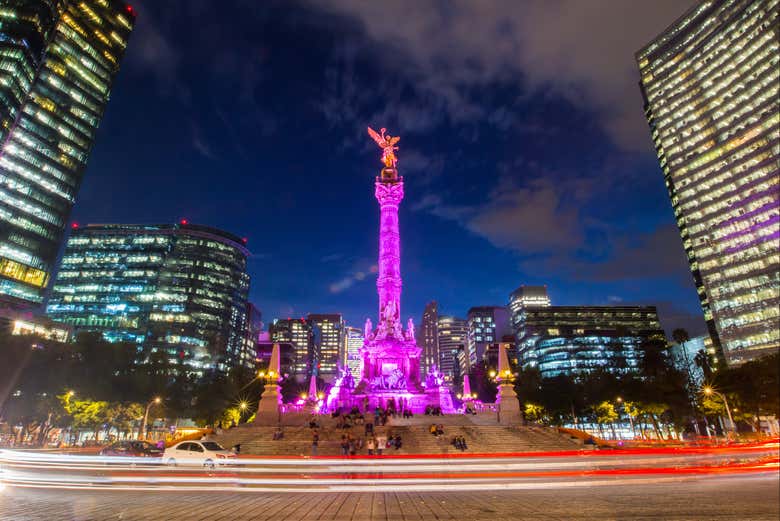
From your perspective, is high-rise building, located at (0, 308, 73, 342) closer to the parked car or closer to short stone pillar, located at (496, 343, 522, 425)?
the parked car

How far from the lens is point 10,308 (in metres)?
76.6

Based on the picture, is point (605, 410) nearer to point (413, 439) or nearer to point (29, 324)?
point (413, 439)

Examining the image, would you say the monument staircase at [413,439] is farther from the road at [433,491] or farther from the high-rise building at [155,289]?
the high-rise building at [155,289]

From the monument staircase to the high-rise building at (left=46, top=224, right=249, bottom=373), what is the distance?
8728cm

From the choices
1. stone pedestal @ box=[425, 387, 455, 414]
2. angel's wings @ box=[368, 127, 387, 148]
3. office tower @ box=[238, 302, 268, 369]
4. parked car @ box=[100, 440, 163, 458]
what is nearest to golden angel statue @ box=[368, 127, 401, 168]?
angel's wings @ box=[368, 127, 387, 148]

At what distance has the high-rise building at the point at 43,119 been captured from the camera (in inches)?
2980

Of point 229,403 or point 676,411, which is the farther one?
point 229,403

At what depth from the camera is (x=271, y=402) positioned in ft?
110

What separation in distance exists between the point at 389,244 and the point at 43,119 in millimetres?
79492

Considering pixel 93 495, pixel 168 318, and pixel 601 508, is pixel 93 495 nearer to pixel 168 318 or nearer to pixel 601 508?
pixel 601 508

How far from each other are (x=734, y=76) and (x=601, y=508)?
397 feet

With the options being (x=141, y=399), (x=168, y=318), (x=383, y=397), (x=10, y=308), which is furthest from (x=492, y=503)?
(x=168, y=318)

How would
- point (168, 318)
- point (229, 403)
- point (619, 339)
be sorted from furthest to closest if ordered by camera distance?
1. point (619, 339)
2. point (168, 318)
3. point (229, 403)

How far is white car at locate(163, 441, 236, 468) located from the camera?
16.7 m
